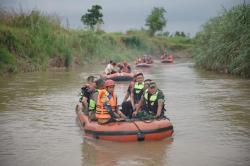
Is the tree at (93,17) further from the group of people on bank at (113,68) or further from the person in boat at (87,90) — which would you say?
the person in boat at (87,90)

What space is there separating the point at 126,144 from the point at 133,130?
0.30m

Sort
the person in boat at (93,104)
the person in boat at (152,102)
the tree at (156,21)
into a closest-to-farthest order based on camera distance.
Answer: the person in boat at (152,102) < the person in boat at (93,104) < the tree at (156,21)

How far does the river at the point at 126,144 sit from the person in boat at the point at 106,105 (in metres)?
0.48

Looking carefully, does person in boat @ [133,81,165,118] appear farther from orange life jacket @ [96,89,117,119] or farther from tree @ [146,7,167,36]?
tree @ [146,7,167,36]

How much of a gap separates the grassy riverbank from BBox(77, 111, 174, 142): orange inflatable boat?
52.7ft

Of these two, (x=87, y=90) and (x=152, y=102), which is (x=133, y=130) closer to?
(x=152, y=102)

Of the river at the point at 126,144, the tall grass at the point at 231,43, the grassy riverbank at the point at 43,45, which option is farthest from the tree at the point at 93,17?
the river at the point at 126,144

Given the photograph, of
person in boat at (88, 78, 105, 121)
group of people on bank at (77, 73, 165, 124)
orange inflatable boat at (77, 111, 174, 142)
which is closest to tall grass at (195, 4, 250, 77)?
group of people on bank at (77, 73, 165, 124)

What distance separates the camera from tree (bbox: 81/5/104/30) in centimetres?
5247

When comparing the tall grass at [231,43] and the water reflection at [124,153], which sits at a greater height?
the tall grass at [231,43]

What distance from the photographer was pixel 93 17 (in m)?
52.9

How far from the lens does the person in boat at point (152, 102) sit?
10164 millimetres

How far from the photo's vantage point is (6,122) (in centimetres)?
1205

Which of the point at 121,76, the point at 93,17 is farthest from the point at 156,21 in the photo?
the point at 121,76
